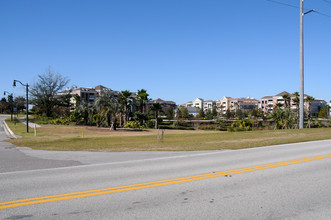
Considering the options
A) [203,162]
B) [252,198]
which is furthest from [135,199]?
[203,162]

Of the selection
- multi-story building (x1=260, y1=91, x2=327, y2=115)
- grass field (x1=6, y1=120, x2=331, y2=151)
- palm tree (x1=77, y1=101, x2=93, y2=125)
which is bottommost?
grass field (x1=6, y1=120, x2=331, y2=151)

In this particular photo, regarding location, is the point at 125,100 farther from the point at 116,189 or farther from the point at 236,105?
the point at 236,105

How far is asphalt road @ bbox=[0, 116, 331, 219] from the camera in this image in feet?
16.1

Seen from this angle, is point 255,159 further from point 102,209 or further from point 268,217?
point 102,209

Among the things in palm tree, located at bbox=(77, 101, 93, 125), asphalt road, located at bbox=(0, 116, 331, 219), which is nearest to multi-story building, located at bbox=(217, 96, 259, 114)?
palm tree, located at bbox=(77, 101, 93, 125)

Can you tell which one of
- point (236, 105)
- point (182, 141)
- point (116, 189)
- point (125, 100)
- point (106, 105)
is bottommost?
point (182, 141)

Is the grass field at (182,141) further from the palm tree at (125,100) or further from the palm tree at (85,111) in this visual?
the palm tree at (85,111)

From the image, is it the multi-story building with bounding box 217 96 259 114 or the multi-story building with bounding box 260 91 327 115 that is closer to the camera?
the multi-story building with bounding box 260 91 327 115

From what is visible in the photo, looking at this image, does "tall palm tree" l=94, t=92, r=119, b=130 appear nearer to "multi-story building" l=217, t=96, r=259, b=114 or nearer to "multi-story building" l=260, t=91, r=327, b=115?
"multi-story building" l=260, t=91, r=327, b=115

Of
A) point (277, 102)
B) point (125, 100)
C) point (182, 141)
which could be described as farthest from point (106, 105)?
point (277, 102)

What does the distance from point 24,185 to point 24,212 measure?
84.0 inches

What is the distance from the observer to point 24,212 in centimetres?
494

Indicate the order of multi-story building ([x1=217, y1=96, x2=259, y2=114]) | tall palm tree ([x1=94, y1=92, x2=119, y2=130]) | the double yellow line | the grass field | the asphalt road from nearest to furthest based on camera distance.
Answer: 1. the asphalt road
2. the double yellow line
3. the grass field
4. tall palm tree ([x1=94, y1=92, x2=119, y2=130])
5. multi-story building ([x1=217, y1=96, x2=259, y2=114])

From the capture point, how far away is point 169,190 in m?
6.27
